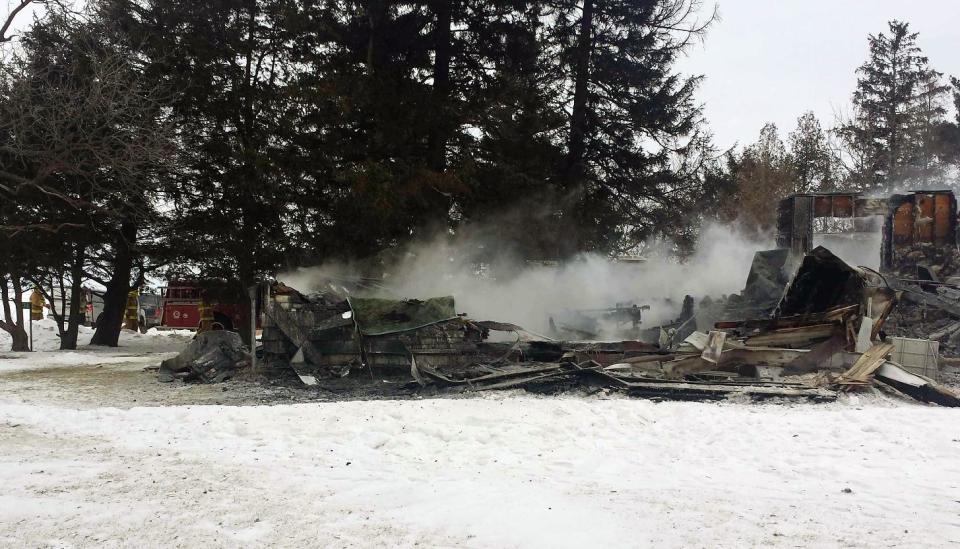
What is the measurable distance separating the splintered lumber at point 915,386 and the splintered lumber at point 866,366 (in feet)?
0.38

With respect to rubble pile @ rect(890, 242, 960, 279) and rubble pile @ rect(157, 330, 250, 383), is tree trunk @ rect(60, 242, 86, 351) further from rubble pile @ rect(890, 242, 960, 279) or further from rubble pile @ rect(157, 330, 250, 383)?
rubble pile @ rect(890, 242, 960, 279)

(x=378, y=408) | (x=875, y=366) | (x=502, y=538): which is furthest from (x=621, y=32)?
(x=502, y=538)

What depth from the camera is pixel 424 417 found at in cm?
797

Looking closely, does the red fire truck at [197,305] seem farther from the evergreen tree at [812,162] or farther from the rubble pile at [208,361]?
the evergreen tree at [812,162]

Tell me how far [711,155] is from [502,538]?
2186cm

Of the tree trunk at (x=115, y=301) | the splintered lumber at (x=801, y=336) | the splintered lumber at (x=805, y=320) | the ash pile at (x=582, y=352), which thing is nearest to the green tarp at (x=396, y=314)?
the ash pile at (x=582, y=352)

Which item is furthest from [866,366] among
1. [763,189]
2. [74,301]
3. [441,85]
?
[763,189]

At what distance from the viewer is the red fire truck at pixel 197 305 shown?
19609 mm

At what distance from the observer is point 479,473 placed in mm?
5852

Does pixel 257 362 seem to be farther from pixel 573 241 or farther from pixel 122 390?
pixel 573 241

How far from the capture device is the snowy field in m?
4.34

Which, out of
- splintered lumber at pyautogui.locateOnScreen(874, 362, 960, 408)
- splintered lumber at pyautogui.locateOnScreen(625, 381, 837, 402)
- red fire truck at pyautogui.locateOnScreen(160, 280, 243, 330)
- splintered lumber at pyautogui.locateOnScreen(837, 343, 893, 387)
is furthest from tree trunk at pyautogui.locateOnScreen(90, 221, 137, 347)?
splintered lumber at pyautogui.locateOnScreen(874, 362, 960, 408)

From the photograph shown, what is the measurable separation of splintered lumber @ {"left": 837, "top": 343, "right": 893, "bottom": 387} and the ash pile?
0.02 metres

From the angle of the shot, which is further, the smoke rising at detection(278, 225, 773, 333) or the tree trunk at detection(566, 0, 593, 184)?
the tree trunk at detection(566, 0, 593, 184)
